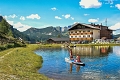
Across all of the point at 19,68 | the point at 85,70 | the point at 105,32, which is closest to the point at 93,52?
the point at 85,70

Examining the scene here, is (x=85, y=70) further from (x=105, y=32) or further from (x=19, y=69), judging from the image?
(x=105, y=32)

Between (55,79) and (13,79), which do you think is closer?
(13,79)

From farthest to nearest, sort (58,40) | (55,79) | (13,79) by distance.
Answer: (58,40), (55,79), (13,79)

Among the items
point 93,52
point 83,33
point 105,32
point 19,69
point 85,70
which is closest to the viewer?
point 19,69

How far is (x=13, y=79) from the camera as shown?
A: 2270 centimetres

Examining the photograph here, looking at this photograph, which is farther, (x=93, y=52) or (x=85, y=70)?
(x=93, y=52)

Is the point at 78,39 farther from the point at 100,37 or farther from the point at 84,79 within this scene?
the point at 84,79

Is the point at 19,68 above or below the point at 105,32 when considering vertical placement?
below

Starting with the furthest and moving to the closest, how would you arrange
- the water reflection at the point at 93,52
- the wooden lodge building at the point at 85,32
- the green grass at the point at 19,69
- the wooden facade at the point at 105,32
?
the wooden facade at the point at 105,32, the wooden lodge building at the point at 85,32, the water reflection at the point at 93,52, the green grass at the point at 19,69

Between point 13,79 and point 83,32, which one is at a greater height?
point 83,32

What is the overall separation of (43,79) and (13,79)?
4853 mm

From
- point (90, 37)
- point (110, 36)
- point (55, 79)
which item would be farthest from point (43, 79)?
point (110, 36)

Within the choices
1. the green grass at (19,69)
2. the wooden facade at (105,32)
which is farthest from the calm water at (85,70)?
the wooden facade at (105,32)

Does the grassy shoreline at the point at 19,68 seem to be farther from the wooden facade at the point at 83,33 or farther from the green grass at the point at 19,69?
the wooden facade at the point at 83,33
